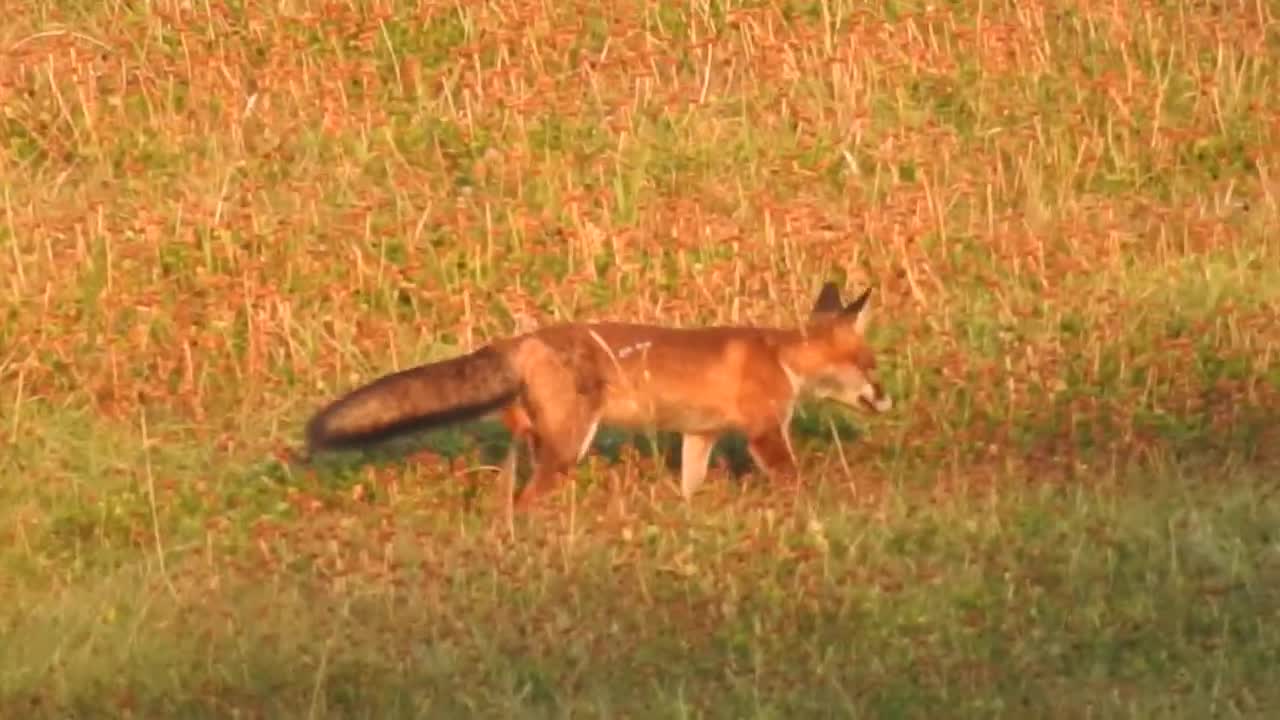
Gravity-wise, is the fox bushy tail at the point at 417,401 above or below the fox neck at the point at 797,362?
above

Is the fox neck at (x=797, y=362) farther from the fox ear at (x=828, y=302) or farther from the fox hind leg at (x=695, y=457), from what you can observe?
the fox hind leg at (x=695, y=457)

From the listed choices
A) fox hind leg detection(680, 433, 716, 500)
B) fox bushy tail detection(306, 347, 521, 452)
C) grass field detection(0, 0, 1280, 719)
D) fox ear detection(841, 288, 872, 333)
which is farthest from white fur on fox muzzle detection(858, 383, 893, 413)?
fox bushy tail detection(306, 347, 521, 452)

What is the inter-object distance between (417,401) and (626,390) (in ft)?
2.38

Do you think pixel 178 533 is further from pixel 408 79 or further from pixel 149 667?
pixel 408 79

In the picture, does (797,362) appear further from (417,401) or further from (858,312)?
(417,401)

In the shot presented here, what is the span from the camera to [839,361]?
9227 mm

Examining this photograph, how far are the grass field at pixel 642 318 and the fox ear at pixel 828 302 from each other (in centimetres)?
42

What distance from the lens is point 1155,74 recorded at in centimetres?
1232

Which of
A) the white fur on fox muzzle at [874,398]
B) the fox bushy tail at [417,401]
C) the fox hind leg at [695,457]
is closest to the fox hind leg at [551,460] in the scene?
the fox bushy tail at [417,401]

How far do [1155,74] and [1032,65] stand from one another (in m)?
0.57

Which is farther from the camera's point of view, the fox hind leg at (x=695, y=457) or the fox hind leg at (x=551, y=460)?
the fox hind leg at (x=695, y=457)

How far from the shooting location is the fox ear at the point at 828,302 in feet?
30.9

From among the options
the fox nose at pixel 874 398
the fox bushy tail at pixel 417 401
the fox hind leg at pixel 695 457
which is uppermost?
the fox bushy tail at pixel 417 401

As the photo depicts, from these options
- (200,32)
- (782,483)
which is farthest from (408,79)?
(782,483)
